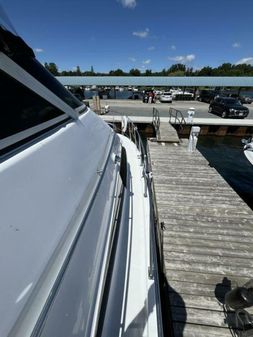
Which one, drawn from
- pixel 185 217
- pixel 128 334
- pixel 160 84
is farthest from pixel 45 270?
pixel 160 84

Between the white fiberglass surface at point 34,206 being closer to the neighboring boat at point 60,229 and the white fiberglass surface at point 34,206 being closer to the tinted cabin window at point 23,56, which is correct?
the neighboring boat at point 60,229

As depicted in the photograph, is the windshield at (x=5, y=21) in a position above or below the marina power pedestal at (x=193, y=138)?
above

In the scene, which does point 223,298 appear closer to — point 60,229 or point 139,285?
point 139,285

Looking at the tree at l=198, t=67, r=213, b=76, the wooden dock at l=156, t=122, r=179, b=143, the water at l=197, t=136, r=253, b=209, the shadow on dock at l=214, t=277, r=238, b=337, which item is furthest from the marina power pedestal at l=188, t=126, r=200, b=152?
the tree at l=198, t=67, r=213, b=76

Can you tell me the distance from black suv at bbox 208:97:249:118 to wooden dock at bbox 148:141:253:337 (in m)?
11.7

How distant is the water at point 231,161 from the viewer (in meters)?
8.02

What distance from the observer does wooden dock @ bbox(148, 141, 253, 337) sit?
238 cm

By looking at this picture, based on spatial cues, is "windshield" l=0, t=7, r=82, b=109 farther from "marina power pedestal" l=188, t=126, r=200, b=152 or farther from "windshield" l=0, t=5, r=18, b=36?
"marina power pedestal" l=188, t=126, r=200, b=152

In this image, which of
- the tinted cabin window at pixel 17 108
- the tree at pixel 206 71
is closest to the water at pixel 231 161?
the tinted cabin window at pixel 17 108

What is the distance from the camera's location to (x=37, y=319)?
2.49 ft

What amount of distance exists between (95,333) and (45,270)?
1.25 feet

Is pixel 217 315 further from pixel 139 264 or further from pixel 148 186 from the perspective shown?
pixel 148 186

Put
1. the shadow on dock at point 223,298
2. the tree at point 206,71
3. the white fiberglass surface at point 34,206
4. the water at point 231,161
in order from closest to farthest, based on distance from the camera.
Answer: the white fiberglass surface at point 34,206
the shadow on dock at point 223,298
the water at point 231,161
the tree at point 206,71

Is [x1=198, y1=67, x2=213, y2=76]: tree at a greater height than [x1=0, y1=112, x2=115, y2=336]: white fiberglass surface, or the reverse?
[x1=0, y1=112, x2=115, y2=336]: white fiberglass surface
